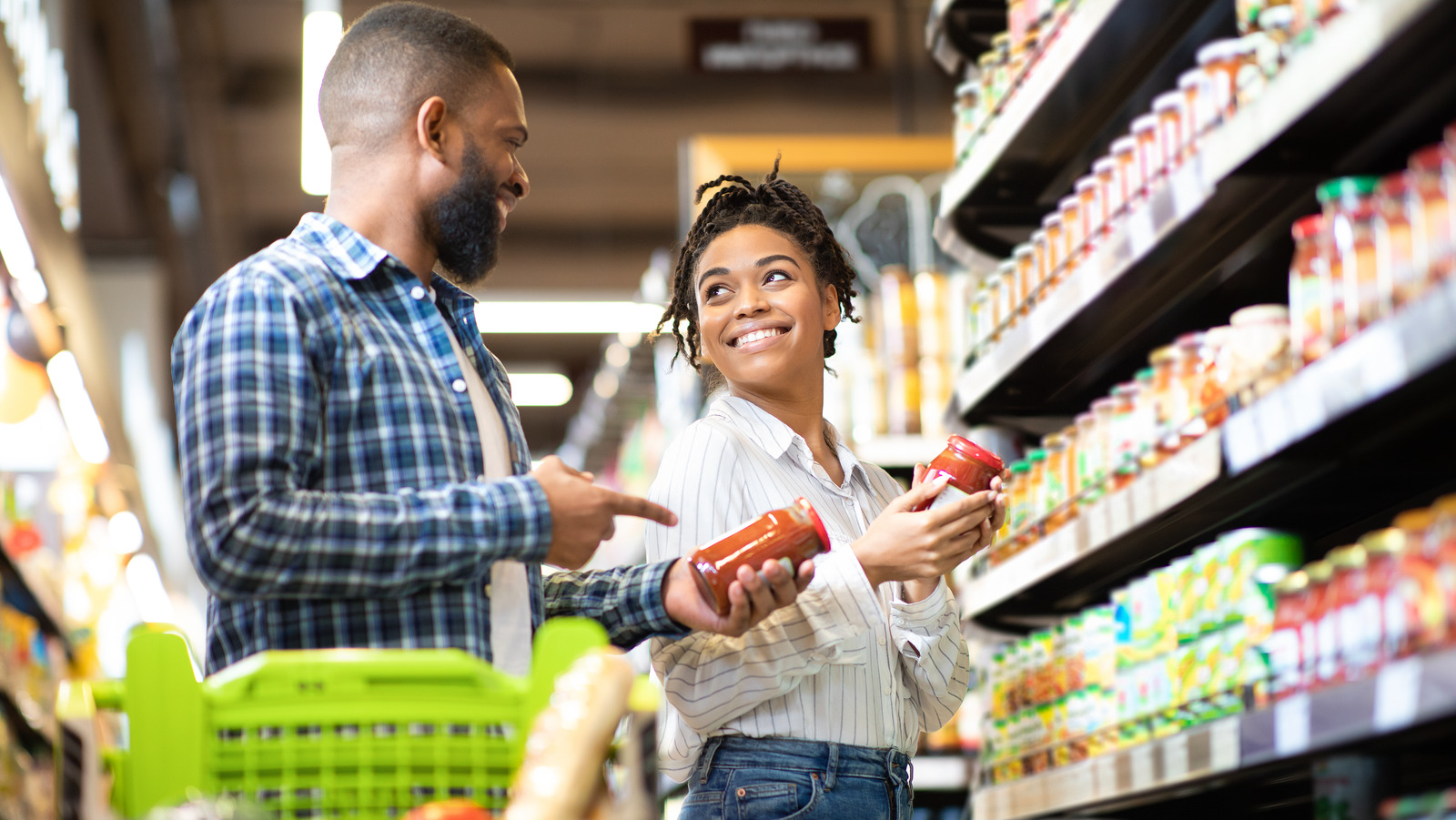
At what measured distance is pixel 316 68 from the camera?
6156mm

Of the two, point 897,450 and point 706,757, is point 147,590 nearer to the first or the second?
point 897,450

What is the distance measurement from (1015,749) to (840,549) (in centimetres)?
108

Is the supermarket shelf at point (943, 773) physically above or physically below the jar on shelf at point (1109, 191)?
below

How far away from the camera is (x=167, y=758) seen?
1492 millimetres

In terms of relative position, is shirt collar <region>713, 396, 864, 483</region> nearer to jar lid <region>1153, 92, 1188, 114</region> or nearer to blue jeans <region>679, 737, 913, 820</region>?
blue jeans <region>679, 737, 913, 820</region>

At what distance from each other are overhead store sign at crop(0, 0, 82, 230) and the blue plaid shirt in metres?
3.54

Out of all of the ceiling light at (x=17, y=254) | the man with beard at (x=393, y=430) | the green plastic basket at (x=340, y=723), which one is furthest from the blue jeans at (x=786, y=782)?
the ceiling light at (x=17, y=254)

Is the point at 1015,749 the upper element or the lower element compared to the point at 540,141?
lower

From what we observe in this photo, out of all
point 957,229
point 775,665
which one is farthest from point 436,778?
point 957,229

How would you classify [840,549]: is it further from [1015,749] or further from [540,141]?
[540,141]

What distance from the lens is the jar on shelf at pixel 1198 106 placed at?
2.24m

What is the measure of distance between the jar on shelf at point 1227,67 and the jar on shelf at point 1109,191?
1.21 feet

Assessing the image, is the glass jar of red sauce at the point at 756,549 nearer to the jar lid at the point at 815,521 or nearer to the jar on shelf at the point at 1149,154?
the jar lid at the point at 815,521

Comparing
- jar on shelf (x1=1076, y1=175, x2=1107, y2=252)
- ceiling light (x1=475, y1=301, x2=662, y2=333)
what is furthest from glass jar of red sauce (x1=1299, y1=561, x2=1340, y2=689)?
ceiling light (x1=475, y1=301, x2=662, y2=333)
